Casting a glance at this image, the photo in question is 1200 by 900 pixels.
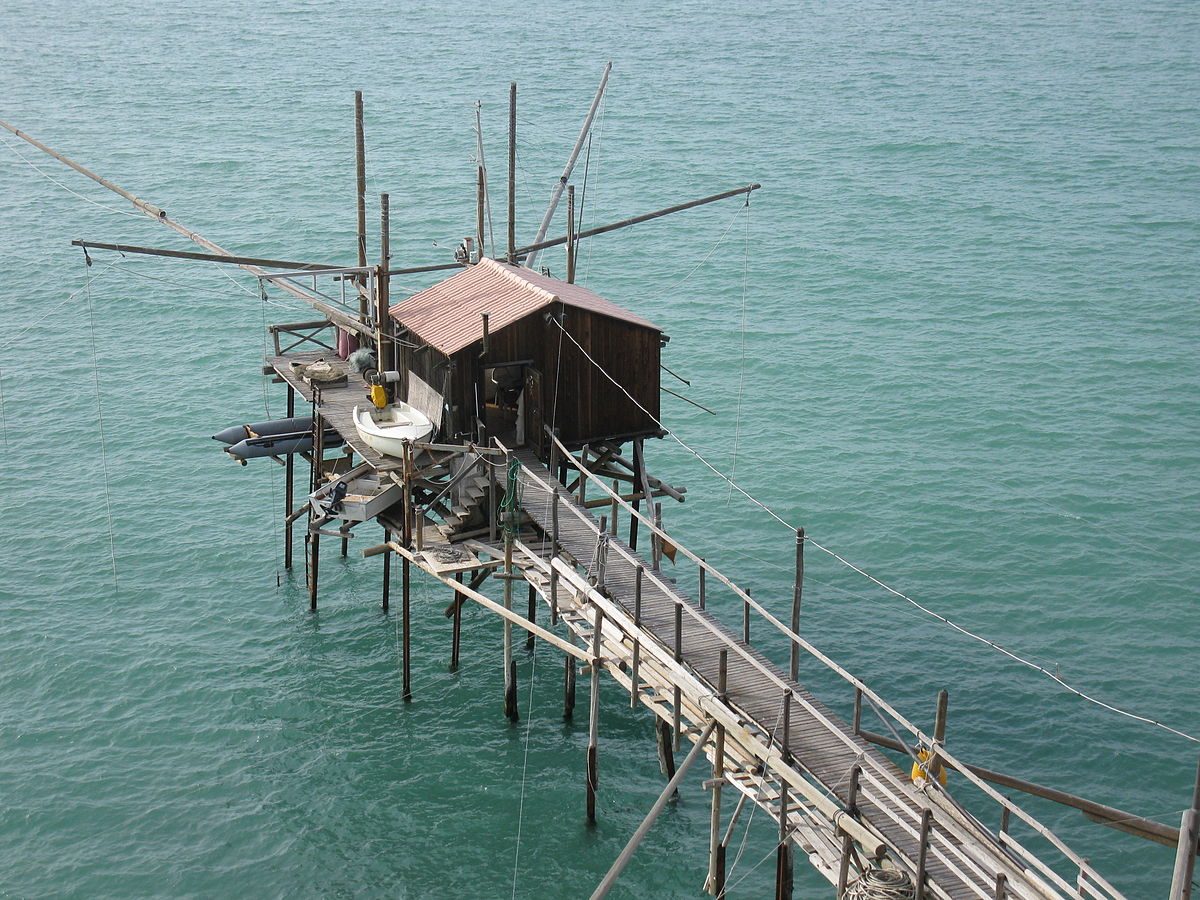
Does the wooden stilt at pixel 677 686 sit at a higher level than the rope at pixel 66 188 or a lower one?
lower

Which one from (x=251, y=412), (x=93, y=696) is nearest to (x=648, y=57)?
(x=251, y=412)

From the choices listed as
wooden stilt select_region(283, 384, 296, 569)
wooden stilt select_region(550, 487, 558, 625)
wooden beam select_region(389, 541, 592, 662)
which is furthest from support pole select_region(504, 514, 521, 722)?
wooden stilt select_region(283, 384, 296, 569)

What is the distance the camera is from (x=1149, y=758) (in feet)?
110

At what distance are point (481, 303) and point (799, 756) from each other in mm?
14432

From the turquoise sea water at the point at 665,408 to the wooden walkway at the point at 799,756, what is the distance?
16.2 ft

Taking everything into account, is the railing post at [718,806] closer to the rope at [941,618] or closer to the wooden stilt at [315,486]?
the rope at [941,618]

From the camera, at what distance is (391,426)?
34625 mm

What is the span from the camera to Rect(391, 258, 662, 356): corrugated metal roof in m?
33.1

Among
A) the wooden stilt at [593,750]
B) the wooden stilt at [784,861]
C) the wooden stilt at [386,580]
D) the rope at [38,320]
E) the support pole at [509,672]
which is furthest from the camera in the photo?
the rope at [38,320]

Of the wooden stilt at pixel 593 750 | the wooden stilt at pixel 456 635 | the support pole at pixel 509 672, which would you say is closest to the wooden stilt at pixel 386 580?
the wooden stilt at pixel 456 635

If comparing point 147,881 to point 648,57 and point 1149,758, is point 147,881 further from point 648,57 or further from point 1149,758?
point 648,57

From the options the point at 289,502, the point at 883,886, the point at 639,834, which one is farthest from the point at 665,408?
the point at 639,834

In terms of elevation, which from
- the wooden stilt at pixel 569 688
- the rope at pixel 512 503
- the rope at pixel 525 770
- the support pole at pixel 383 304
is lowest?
the rope at pixel 525 770

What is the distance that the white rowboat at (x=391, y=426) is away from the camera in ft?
111
